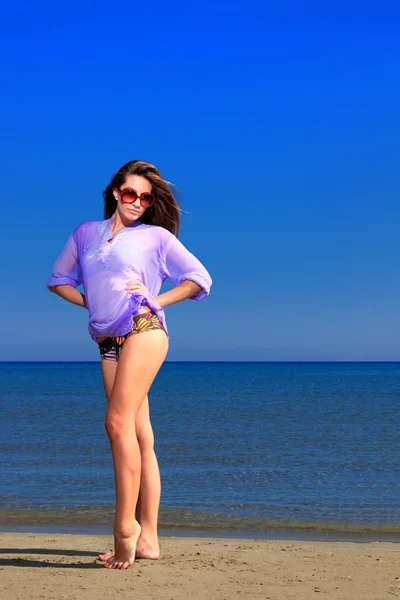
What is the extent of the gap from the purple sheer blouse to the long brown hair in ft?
0.36

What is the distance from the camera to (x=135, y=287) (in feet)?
14.2

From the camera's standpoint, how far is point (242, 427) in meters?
18.0

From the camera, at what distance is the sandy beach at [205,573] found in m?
3.99

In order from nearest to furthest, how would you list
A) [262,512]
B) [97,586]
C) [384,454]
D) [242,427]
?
[97,586], [262,512], [384,454], [242,427]

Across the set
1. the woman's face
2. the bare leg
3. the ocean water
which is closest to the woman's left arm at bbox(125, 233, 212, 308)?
the woman's face

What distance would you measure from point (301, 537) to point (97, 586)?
299 cm

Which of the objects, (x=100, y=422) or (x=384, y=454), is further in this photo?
(x=100, y=422)

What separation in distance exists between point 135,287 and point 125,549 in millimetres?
1430

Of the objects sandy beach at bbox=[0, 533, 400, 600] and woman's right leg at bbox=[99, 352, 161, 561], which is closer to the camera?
sandy beach at bbox=[0, 533, 400, 600]

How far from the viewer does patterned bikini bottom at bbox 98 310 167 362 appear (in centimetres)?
429

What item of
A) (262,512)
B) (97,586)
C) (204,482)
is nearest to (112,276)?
(97,586)

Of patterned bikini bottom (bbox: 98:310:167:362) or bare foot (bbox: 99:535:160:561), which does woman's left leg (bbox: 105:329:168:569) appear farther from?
bare foot (bbox: 99:535:160:561)

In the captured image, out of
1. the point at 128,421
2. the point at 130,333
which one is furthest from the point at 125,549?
the point at 130,333

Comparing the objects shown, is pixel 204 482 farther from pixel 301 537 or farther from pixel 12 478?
pixel 301 537
